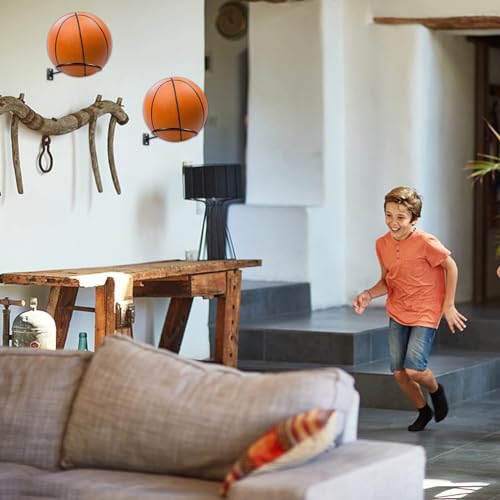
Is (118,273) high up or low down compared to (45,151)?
down

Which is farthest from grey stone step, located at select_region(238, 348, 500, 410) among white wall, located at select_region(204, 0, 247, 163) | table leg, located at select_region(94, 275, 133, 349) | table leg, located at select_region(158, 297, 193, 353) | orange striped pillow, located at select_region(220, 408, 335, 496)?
orange striped pillow, located at select_region(220, 408, 335, 496)

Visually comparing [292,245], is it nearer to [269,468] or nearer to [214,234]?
[214,234]

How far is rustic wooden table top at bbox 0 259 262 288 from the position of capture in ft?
19.9

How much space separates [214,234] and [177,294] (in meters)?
1.04

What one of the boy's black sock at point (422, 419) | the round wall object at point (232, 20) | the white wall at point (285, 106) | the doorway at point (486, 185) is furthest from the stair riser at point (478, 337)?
the round wall object at point (232, 20)

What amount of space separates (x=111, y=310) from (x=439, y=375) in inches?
82.3

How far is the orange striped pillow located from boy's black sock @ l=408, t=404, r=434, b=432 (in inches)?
126

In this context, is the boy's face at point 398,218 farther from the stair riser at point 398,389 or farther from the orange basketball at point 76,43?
the orange basketball at point 76,43

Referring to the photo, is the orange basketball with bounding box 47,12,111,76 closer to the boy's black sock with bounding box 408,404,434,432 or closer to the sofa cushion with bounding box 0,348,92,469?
the boy's black sock with bounding box 408,404,434,432

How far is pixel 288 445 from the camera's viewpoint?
10.5ft

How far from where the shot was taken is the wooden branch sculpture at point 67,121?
6.38 meters

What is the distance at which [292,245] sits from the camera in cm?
903

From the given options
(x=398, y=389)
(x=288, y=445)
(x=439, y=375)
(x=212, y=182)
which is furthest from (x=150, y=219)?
(x=288, y=445)

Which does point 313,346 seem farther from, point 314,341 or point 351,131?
point 351,131
